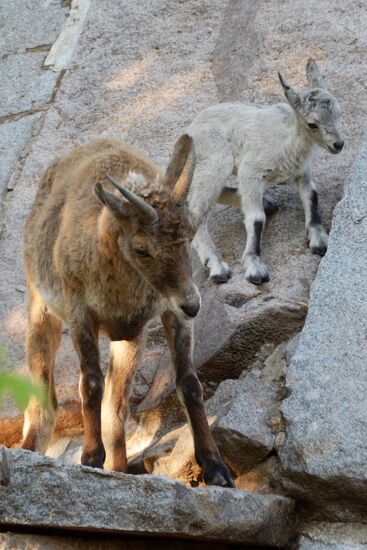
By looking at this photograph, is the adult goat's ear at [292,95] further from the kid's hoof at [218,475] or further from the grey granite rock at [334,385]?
the kid's hoof at [218,475]

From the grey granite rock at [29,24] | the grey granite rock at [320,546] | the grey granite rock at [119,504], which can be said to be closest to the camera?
the grey granite rock at [119,504]

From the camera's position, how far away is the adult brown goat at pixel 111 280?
15.6ft

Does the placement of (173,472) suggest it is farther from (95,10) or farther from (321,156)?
(95,10)

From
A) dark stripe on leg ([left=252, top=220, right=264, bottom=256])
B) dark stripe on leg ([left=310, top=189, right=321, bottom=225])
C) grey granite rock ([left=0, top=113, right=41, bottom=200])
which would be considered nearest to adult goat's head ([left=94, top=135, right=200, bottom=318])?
dark stripe on leg ([left=252, top=220, right=264, bottom=256])

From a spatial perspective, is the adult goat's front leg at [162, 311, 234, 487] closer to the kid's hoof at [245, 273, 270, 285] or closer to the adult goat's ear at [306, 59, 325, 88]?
the kid's hoof at [245, 273, 270, 285]

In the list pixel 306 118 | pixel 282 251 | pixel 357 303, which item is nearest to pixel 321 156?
pixel 306 118

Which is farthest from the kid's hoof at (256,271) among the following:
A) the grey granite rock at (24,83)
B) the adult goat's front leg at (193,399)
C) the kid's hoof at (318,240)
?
the grey granite rock at (24,83)

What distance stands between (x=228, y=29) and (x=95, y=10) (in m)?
1.58

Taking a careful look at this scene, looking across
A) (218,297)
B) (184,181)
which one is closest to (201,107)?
(218,297)

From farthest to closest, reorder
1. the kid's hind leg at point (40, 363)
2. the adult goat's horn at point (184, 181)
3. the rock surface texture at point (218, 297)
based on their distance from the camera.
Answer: the kid's hind leg at point (40, 363) < the adult goat's horn at point (184, 181) < the rock surface texture at point (218, 297)

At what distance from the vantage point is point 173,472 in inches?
209

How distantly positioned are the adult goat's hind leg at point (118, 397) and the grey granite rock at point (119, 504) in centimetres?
109

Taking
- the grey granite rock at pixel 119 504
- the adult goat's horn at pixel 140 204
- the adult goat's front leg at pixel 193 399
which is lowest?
the adult goat's front leg at pixel 193 399

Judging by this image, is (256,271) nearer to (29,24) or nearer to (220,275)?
(220,275)
